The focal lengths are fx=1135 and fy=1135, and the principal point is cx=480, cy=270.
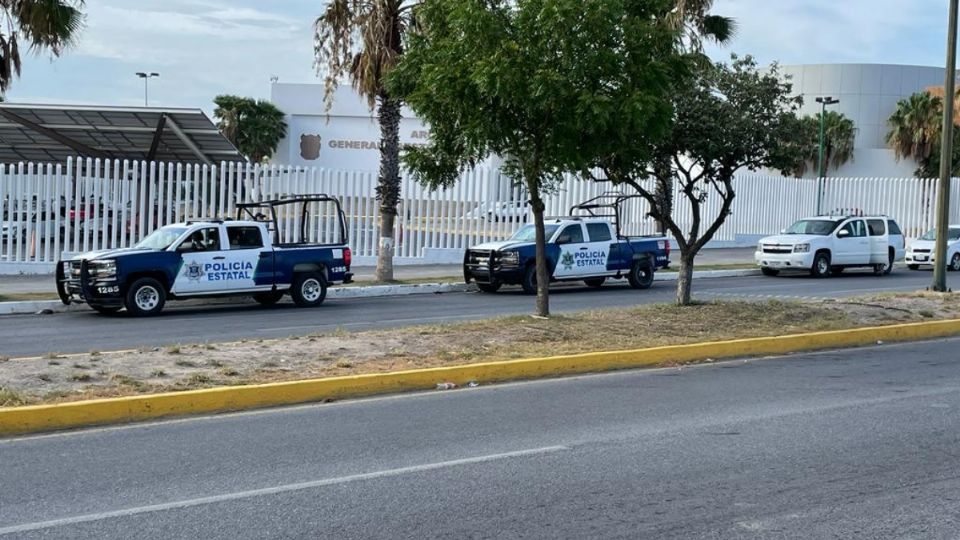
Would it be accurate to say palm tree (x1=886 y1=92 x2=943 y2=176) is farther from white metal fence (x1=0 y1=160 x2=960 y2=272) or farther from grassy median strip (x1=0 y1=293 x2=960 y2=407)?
grassy median strip (x1=0 y1=293 x2=960 y2=407)

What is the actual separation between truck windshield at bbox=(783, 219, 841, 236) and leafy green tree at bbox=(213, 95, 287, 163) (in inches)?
1796

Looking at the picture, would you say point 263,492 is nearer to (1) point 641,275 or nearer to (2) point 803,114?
(1) point 641,275

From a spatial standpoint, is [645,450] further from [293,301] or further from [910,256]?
[910,256]

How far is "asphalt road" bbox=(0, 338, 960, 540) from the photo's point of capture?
265 inches

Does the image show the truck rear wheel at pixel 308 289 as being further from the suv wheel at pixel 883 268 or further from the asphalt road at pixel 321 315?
the suv wheel at pixel 883 268

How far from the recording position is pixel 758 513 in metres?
7.01

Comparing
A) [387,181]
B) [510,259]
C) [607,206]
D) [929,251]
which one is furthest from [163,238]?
[929,251]

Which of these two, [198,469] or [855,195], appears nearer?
[198,469]

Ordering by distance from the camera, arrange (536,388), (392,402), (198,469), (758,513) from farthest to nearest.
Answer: (536,388), (392,402), (198,469), (758,513)

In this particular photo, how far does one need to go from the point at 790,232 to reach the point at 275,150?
48.8 metres

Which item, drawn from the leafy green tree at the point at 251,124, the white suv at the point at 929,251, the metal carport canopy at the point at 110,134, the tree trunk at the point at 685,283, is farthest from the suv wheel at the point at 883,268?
the leafy green tree at the point at 251,124

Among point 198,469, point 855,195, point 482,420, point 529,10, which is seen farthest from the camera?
point 855,195

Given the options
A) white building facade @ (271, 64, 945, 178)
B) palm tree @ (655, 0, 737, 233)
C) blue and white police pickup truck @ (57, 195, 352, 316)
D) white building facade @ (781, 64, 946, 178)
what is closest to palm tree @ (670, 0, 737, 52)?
palm tree @ (655, 0, 737, 233)

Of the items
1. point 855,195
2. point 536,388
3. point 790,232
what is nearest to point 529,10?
point 536,388
